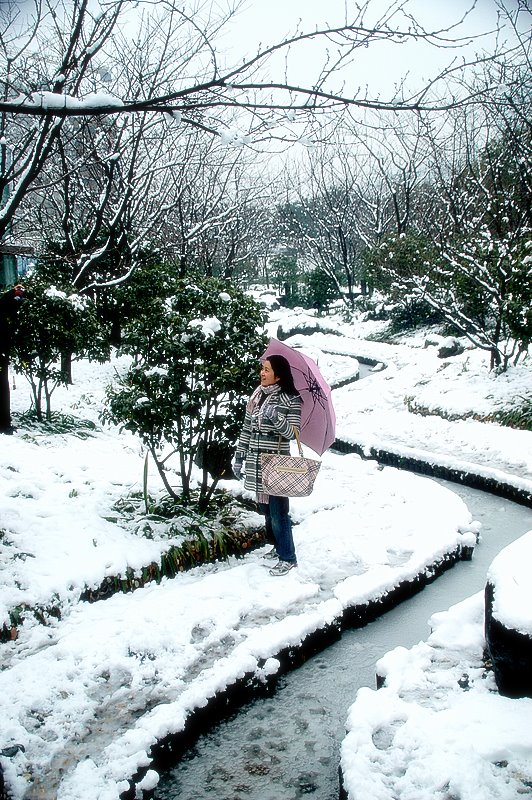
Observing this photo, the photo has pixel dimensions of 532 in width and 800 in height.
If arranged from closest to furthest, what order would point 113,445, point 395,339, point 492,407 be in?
point 113,445, point 492,407, point 395,339

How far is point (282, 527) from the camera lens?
4.84 meters

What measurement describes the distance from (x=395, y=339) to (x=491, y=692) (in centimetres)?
2063

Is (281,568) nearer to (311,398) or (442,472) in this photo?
(311,398)

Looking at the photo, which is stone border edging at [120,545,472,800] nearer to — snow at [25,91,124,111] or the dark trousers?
the dark trousers

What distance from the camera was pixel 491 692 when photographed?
9.86ft

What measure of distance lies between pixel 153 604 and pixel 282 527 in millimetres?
1232

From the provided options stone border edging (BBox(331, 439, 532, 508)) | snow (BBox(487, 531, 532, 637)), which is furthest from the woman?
stone border edging (BBox(331, 439, 532, 508))

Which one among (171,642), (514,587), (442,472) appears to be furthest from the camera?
(442,472)

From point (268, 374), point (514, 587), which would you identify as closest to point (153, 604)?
point (268, 374)

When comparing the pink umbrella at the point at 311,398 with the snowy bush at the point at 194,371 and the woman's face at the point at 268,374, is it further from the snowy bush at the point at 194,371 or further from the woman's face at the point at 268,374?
the snowy bush at the point at 194,371

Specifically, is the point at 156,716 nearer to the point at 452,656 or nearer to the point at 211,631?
the point at 211,631

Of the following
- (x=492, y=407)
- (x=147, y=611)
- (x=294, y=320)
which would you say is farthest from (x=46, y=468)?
(x=294, y=320)

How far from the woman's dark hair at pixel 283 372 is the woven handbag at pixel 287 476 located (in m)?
0.58

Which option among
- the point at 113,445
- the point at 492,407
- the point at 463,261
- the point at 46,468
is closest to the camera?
the point at 46,468
